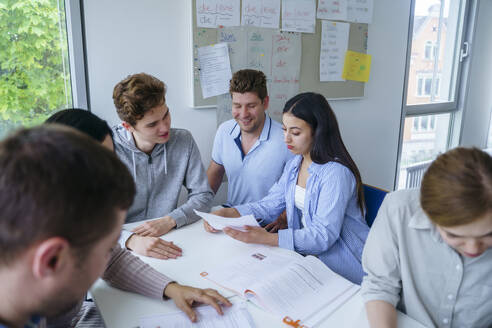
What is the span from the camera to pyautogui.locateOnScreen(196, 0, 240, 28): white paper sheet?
7.64 ft

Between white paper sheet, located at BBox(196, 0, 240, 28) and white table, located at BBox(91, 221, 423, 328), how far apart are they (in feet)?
4.80

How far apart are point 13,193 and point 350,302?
928 millimetres

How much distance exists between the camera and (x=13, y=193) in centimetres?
48

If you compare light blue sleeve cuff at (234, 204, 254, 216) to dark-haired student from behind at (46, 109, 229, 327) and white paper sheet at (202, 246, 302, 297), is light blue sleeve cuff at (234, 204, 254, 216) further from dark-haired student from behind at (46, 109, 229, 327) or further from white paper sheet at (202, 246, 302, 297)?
dark-haired student from behind at (46, 109, 229, 327)

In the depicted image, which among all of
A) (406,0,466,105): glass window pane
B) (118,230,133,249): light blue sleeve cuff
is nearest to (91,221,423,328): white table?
(118,230,133,249): light blue sleeve cuff

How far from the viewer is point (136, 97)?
1641 mm

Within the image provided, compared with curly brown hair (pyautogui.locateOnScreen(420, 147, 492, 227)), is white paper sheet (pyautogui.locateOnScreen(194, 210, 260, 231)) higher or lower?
lower

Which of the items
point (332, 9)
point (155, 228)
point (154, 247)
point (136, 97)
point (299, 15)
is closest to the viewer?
point (154, 247)

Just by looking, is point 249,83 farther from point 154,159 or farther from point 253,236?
point 253,236

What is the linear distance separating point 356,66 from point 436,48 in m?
1.17

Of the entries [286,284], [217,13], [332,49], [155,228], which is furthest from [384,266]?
[332,49]

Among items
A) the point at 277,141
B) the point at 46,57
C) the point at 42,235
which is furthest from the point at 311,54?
the point at 42,235

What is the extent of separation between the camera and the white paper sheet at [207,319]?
3.25 feet

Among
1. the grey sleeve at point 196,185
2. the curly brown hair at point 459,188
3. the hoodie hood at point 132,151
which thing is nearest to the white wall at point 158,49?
the hoodie hood at point 132,151
